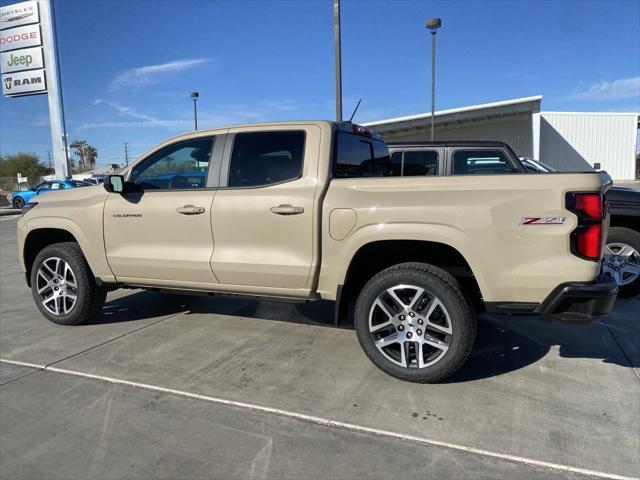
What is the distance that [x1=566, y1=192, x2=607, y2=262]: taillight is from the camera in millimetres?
3014

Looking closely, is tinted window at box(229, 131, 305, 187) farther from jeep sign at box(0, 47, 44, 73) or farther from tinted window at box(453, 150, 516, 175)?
jeep sign at box(0, 47, 44, 73)

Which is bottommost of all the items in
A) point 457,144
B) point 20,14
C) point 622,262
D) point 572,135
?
point 622,262

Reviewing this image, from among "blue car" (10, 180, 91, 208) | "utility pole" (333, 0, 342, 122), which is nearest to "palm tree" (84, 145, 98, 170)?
"blue car" (10, 180, 91, 208)

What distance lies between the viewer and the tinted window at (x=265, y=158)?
4.00 metres

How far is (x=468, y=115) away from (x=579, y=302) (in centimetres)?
3149

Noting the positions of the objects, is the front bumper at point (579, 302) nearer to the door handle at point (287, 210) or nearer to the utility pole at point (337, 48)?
the door handle at point (287, 210)

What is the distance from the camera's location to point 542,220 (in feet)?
10.2

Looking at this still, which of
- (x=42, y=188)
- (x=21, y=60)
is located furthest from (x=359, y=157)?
(x=21, y=60)

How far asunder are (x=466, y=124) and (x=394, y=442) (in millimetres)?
37729

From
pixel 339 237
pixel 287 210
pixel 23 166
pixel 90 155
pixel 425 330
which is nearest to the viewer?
pixel 425 330

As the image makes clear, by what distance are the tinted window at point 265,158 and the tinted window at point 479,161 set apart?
343 centimetres

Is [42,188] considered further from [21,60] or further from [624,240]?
[624,240]

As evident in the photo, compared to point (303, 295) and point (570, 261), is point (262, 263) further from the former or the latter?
point (570, 261)

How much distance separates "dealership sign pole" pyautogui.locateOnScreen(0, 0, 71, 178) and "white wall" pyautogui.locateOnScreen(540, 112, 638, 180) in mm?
33629
